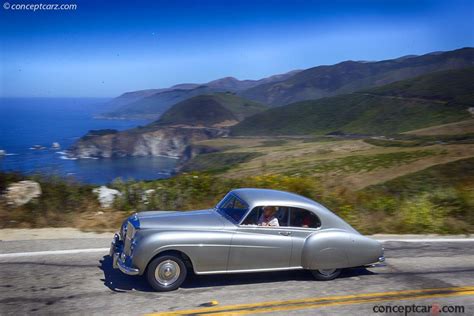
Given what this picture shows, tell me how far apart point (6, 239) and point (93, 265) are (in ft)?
7.79

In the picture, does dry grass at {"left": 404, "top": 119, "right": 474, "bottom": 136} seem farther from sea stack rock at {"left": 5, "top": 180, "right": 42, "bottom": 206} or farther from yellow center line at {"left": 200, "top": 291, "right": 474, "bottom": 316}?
sea stack rock at {"left": 5, "top": 180, "right": 42, "bottom": 206}

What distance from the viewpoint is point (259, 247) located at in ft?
22.6

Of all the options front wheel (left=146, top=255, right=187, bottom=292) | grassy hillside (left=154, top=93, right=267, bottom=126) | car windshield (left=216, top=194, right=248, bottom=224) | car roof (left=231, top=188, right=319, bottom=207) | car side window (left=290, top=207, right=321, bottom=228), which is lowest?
front wheel (left=146, top=255, right=187, bottom=292)

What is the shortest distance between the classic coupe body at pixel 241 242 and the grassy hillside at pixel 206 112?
7030cm

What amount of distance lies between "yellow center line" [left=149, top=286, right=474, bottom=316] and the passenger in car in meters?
1.29

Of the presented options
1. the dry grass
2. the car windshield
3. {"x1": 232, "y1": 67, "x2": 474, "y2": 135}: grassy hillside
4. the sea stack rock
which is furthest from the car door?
{"x1": 232, "y1": 67, "x2": 474, "y2": 135}: grassy hillside

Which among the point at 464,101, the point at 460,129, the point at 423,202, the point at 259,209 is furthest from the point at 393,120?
the point at 259,209

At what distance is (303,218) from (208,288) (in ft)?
6.37

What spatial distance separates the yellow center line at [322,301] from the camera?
19.0 feet

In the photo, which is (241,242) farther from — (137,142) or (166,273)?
(137,142)

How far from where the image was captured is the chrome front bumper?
6.19 meters

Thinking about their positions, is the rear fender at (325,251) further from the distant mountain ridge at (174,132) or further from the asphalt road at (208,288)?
the distant mountain ridge at (174,132)

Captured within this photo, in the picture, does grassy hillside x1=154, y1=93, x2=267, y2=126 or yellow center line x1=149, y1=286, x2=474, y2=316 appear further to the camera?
grassy hillside x1=154, y1=93, x2=267, y2=126

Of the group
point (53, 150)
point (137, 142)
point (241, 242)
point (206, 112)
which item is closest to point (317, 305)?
point (241, 242)
